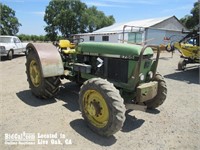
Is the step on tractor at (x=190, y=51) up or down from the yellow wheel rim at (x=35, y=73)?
up

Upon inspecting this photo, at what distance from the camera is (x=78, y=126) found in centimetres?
429

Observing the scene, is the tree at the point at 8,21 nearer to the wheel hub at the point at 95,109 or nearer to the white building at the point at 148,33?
the white building at the point at 148,33

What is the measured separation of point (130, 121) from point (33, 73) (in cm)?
288

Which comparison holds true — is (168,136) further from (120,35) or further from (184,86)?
(120,35)

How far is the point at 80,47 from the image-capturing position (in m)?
5.51

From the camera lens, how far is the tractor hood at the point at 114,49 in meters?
4.24

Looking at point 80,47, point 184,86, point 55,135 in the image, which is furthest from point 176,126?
point 184,86

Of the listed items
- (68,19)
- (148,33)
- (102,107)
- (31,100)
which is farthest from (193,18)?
(102,107)

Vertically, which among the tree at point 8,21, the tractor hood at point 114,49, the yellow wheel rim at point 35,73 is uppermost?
the tree at point 8,21

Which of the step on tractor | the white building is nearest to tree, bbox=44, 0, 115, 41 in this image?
the white building

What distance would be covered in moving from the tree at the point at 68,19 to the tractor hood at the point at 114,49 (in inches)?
1684

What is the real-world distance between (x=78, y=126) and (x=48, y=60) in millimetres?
1899

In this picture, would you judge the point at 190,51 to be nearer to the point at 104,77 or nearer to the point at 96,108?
the point at 104,77

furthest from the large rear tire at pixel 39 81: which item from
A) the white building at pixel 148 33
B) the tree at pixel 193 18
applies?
the tree at pixel 193 18
